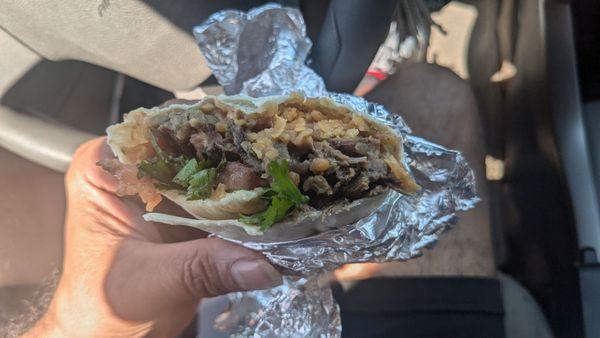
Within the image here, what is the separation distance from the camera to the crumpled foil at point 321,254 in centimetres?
135

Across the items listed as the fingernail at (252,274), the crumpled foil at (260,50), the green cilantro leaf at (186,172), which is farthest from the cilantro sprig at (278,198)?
the crumpled foil at (260,50)

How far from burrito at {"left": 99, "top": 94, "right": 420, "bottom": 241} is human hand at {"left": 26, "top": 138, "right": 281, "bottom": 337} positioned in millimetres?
208

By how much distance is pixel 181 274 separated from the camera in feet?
4.02

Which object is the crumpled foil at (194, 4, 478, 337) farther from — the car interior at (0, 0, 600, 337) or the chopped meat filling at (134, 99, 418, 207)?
the chopped meat filling at (134, 99, 418, 207)

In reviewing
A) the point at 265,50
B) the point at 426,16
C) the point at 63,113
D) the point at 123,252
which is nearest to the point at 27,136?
the point at 63,113

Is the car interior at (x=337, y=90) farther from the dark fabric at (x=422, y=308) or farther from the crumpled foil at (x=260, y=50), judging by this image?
the dark fabric at (x=422, y=308)

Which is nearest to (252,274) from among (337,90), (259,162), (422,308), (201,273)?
(201,273)

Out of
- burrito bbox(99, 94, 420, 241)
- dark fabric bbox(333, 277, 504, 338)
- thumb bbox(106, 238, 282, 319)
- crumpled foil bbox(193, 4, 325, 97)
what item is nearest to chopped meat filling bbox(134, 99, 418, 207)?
burrito bbox(99, 94, 420, 241)

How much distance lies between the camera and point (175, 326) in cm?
152

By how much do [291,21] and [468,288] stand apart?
38.7 inches

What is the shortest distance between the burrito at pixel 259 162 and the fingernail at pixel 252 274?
0.16 m

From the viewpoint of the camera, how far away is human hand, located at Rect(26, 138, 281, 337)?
1.23 meters

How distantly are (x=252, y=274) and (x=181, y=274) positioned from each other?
6.9 inches

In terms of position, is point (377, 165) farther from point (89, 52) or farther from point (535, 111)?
point (89, 52)
